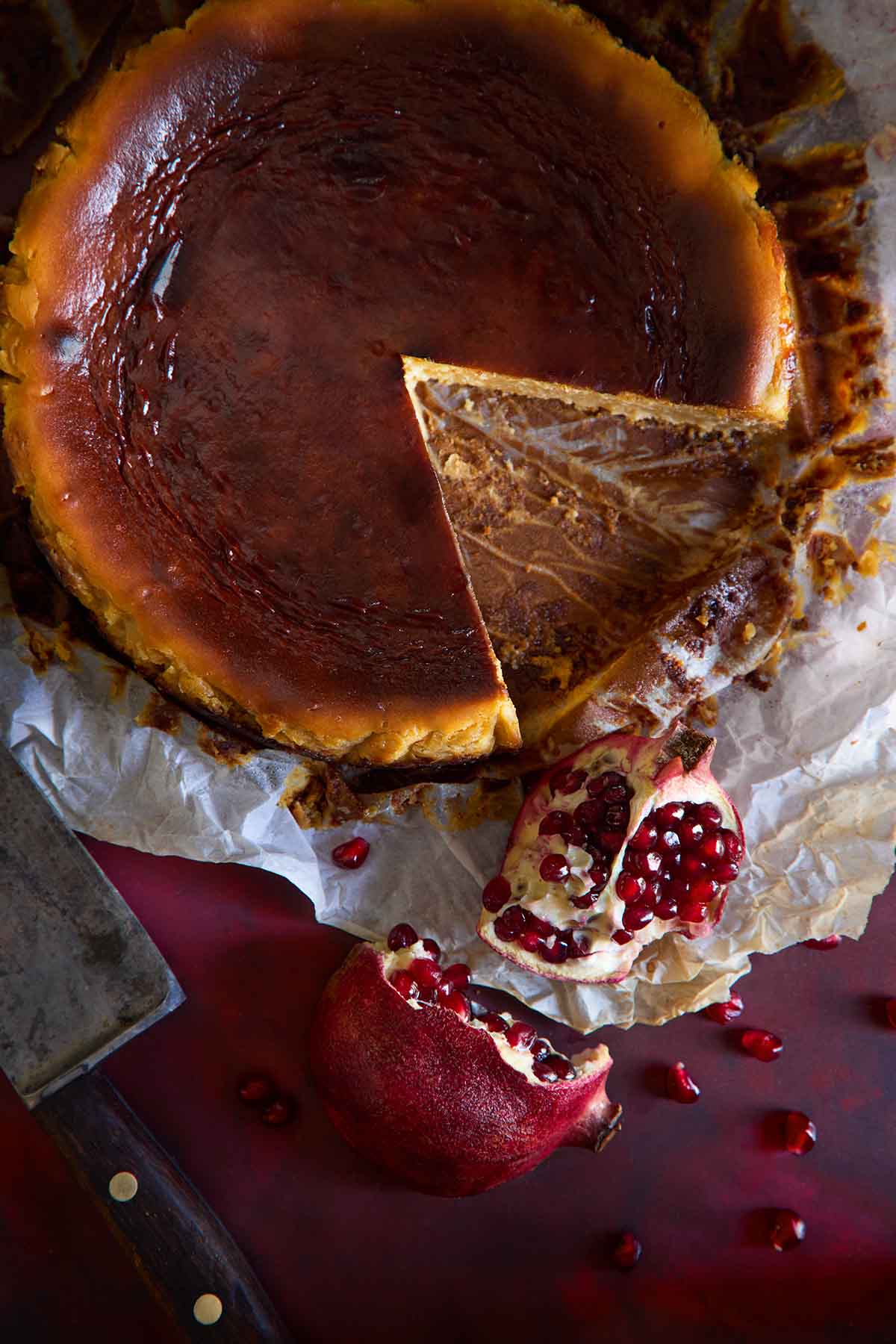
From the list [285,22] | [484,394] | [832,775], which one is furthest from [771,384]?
[285,22]

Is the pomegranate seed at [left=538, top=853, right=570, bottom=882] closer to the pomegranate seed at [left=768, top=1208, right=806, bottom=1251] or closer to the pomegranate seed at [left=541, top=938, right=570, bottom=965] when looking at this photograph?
the pomegranate seed at [left=541, top=938, right=570, bottom=965]

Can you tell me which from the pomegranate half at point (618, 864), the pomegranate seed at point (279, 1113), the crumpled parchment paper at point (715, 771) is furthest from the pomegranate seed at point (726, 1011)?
the pomegranate seed at point (279, 1113)

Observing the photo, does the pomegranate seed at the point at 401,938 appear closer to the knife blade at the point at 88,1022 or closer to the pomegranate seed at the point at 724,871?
the knife blade at the point at 88,1022

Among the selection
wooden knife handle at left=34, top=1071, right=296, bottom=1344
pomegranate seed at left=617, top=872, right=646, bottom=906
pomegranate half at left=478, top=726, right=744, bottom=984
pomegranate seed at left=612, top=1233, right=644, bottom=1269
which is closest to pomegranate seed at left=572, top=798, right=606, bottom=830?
pomegranate half at left=478, top=726, right=744, bottom=984

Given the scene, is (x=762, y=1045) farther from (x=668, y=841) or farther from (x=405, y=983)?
(x=405, y=983)

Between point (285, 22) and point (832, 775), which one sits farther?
point (832, 775)

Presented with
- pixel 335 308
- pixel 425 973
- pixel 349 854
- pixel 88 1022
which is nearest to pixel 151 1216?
pixel 88 1022

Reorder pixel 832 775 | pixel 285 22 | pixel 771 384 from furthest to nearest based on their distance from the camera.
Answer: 1. pixel 832 775
2. pixel 771 384
3. pixel 285 22

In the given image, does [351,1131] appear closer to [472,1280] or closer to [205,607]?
[472,1280]
